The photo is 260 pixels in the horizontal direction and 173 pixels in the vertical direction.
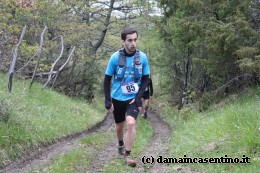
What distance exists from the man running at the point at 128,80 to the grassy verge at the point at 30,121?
218 cm

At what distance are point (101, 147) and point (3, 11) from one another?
6.99 m

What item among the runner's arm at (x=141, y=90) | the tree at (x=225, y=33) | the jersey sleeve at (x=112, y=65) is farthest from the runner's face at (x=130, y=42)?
the tree at (x=225, y=33)

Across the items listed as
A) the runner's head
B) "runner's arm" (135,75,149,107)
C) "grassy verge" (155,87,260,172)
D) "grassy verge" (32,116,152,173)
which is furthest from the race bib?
"grassy verge" (155,87,260,172)

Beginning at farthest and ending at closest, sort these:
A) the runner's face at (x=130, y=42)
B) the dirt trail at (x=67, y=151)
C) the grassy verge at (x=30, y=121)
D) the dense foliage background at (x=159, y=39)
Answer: the dense foliage background at (x=159, y=39) → the grassy verge at (x=30, y=121) → the runner's face at (x=130, y=42) → the dirt trail at (x=67, y=151)

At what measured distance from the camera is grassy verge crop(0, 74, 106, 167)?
279 inches

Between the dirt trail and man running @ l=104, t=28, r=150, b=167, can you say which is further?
man running @ l=104, t=28, r=150, b=167

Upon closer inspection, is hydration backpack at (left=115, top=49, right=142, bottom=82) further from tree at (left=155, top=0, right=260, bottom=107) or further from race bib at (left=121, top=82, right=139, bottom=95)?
tree at (left=155, top=0, right=260, bottom=107)

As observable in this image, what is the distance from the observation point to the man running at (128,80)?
647 centimetres

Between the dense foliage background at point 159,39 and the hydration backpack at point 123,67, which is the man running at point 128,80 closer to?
the hydration backpack at point 123,67

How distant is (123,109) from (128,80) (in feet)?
2.04

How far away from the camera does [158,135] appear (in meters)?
11.8

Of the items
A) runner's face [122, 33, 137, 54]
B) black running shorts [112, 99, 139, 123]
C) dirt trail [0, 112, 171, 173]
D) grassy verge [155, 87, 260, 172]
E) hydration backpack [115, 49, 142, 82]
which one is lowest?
dirt trail [0, 112, 171, 173]

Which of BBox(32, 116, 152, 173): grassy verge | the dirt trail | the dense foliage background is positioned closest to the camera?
BBox(32, 116, 152, 173): grassy verge

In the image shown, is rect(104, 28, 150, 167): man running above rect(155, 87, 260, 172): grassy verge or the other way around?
above
